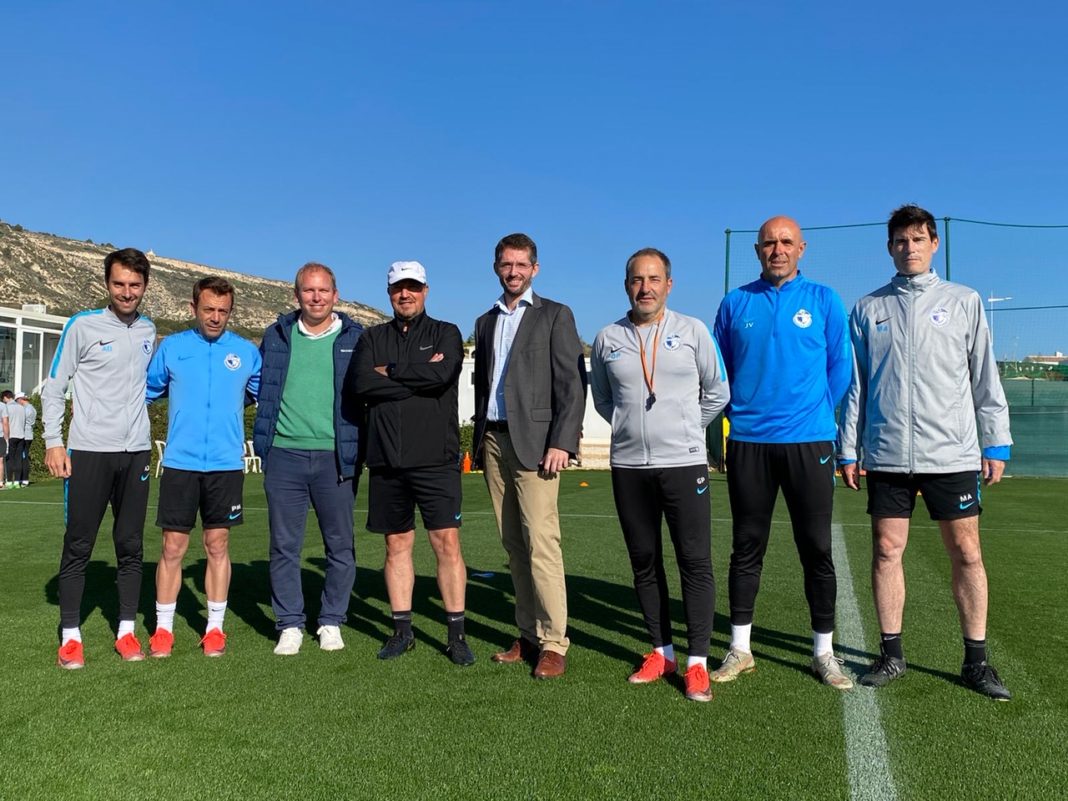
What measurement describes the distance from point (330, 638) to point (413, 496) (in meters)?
0.83

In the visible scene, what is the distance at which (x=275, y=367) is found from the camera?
4.29 m

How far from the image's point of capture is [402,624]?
420cm

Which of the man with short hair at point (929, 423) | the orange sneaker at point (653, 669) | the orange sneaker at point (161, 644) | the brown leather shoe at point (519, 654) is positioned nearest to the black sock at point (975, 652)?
the man with short hair at point (929, 423)

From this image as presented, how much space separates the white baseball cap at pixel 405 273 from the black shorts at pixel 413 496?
0.89m

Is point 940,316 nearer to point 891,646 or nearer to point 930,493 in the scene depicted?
point 930,493

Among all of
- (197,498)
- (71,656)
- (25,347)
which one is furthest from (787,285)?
(25,347)

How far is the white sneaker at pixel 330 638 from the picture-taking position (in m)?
4.22

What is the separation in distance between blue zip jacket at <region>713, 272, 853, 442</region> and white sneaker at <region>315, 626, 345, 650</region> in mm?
2169

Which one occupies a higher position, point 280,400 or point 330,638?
point 280,400

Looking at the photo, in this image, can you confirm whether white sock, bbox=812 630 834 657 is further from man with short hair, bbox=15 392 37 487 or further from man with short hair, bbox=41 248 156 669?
man with short hair, bbox=15 392 37 487

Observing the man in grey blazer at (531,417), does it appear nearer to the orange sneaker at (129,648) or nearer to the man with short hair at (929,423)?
the man with short hair at (929,423)

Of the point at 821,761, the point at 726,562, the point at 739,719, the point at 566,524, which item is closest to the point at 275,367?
the point at 739,719

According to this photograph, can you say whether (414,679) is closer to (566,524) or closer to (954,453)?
(954,453)

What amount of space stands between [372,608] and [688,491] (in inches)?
95.8
